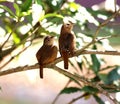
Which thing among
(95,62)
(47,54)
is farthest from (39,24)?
(95,62)

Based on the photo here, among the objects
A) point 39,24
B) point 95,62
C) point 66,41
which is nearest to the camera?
point 66,41

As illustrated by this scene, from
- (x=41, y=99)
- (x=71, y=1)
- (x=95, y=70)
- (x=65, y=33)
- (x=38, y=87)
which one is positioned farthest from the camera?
(x=38, y=87)

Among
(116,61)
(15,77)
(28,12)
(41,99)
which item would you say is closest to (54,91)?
(41,99)

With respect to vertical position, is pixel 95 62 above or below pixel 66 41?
below

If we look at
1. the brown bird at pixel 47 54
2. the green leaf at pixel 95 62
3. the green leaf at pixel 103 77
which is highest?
the brown bird at pixel 47 54

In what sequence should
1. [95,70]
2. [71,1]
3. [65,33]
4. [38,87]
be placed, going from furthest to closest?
[38,87] < [95,70] < [71,1] < [65,33]

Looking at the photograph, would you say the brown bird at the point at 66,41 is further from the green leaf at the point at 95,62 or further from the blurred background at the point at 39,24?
the green leaf at the point at 95,62

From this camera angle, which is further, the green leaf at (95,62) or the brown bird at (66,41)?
the green leaf at (95,62)

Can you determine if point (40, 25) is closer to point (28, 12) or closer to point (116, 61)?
point (28, 12)

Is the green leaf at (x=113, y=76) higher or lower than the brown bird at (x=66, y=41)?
lower

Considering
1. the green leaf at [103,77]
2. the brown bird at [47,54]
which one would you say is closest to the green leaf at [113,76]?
the green leaf at [103,77]

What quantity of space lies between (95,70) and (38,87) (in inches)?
69.5

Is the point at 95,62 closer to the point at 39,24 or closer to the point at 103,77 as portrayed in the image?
the point at 103,77

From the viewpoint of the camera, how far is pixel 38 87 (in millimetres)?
2941
